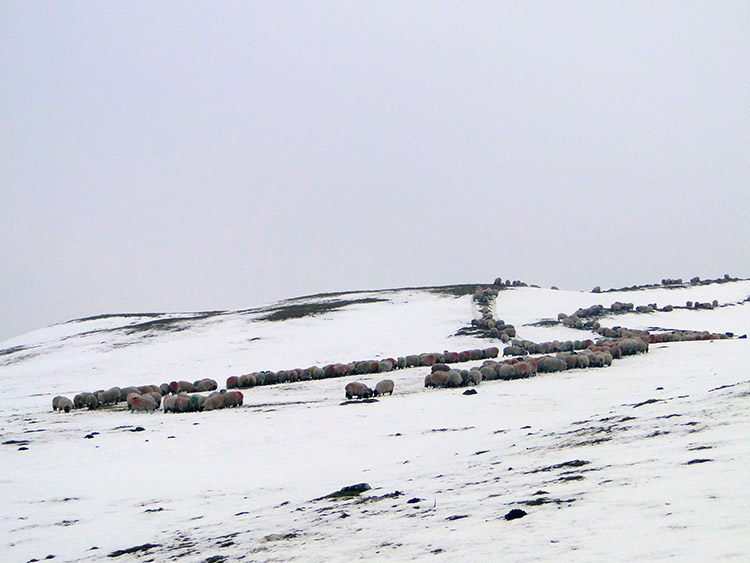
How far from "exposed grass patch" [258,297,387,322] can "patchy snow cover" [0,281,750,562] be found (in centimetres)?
2408

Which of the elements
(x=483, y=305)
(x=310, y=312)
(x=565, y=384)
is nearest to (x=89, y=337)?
(x=310, y=312)

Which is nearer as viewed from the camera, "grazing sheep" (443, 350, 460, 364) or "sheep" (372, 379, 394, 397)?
"sheep" (372, 379, 394, 397)

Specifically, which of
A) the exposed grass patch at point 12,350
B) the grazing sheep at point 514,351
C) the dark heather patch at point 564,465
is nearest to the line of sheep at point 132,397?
the grazing sheep at point 514,351

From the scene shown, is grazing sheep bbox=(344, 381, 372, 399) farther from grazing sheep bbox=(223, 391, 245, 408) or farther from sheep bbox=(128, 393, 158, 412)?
sheep bbox=(128, 393, 158, 412)

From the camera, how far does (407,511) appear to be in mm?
11477

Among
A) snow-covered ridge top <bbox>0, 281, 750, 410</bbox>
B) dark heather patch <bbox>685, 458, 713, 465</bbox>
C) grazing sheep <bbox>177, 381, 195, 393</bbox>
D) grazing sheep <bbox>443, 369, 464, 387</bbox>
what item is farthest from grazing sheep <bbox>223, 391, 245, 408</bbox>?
dark heather patch <bbox>685, 458, 713, 465</bbox>

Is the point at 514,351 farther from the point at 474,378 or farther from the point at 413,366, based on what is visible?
the point at 474,378

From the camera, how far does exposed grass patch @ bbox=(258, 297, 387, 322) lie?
6806cm

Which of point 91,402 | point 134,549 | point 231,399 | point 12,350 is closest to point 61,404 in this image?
point 91,402

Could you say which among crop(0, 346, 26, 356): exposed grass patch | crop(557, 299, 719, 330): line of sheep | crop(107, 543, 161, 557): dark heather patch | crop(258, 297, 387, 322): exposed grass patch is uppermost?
crop(258, 297, 387, 322): exposed grass patch

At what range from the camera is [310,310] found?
233ft

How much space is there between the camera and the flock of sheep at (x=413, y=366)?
3228 cm

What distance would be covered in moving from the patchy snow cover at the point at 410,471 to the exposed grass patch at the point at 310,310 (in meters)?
24.1

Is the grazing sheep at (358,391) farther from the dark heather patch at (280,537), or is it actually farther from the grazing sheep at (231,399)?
the dark heather patch at (280,537)
